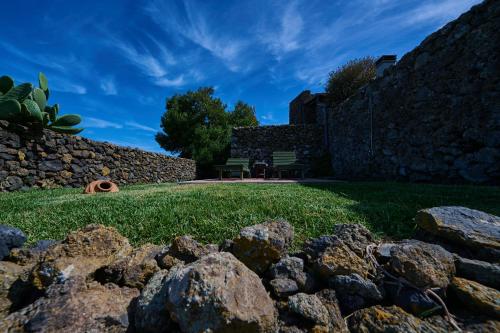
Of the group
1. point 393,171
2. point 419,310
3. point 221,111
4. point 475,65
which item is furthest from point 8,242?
point 221,111

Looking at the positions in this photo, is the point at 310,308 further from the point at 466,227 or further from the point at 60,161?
the point at 60,161

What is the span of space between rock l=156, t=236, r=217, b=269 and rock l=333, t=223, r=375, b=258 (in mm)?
904

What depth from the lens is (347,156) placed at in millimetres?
9648

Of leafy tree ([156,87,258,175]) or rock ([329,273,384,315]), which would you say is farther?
leafy tree ([156,87,258,175])

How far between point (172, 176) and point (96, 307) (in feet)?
35.4

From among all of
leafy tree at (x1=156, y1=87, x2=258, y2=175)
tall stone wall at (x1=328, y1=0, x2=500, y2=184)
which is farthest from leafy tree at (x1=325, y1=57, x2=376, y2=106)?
leafy tree at (x1=156, y1=87, x2=258, y2=175)

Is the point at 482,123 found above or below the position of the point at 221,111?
below

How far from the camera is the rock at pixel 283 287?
1.34 m

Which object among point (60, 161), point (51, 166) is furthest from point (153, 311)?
point (60, 161)

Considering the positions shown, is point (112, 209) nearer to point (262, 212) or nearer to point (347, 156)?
point (262, 212)

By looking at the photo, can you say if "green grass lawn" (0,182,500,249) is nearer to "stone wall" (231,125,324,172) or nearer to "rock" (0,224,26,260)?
"rock" (0,224,26,260)

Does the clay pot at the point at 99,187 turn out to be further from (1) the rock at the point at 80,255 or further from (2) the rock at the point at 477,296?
(2) the rock at the point at 477,296

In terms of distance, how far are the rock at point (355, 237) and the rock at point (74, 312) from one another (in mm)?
1351

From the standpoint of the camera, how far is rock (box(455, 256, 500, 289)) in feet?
4.14
